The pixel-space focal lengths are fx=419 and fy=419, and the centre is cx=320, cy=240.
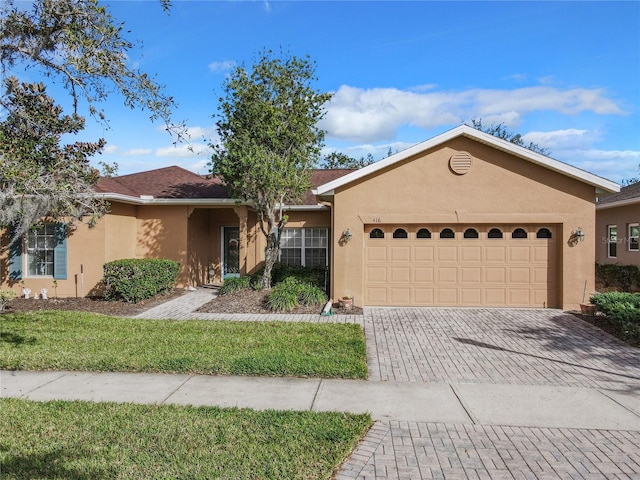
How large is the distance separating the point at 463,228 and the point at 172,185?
10.9m

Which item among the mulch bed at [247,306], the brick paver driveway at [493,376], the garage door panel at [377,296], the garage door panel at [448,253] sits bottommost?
the brick paver driveway at [493,376]

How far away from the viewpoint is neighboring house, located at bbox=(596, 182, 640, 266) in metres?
15.4

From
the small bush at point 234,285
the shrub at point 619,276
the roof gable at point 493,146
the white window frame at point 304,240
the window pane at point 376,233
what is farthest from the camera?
the white window frame at point 304,240

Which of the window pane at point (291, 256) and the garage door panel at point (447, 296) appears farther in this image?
the window pane at point (291, 256)

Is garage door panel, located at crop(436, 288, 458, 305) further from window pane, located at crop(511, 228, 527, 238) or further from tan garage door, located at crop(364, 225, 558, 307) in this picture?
window pane, located at crop(511, 228, 527, 238)

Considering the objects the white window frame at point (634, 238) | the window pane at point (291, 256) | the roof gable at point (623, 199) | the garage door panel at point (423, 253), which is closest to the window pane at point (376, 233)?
the garage door panel at point (423, 253)

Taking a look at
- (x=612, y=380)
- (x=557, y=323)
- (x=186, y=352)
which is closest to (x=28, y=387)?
(x=186, y=352)

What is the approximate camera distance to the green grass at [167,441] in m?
3.64

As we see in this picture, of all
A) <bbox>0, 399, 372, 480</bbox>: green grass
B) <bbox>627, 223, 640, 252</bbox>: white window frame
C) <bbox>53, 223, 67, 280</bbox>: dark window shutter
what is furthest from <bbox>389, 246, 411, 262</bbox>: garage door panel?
<bbox>53, 223, 67, 280</bbox>: dark window shutter

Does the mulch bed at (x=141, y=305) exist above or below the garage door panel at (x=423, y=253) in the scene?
below

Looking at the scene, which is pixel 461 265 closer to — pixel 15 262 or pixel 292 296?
pixel 292 296

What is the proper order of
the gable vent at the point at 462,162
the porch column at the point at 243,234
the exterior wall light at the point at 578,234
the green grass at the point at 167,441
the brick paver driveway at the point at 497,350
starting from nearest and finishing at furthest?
1. the green grass at the point at 167,441
2. the brick paver driveway at the point at 497,350
3. the exterior wall light at the point at 578,234
4. the gable vent at the point at 462,162
5. the porch column at the point at 243,234

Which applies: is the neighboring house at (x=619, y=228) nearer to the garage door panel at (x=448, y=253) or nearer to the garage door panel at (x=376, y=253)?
the garage door panel at (x=448, y=253)

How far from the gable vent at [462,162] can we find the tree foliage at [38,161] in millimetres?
8942
